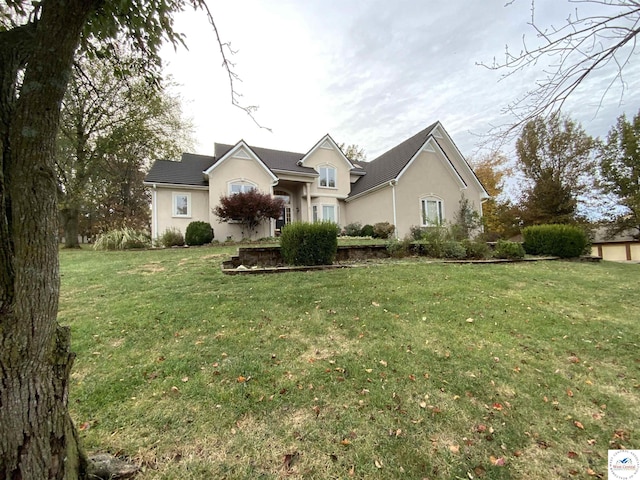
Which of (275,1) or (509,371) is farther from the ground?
(275,1)

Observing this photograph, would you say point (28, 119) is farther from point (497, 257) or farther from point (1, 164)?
point (497, 257)

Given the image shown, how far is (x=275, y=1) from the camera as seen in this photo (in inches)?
143

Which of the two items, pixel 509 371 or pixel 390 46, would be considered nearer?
pixel 509 371

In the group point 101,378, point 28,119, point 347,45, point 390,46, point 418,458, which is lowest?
point 418,458

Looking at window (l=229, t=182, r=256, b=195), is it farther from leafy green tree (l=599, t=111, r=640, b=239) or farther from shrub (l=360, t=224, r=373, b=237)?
leafy green tree (l=599, t=111, r=640, b=239)

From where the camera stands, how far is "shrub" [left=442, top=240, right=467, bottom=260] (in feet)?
31.1

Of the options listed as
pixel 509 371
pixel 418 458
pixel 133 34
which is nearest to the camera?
pixel 418 458

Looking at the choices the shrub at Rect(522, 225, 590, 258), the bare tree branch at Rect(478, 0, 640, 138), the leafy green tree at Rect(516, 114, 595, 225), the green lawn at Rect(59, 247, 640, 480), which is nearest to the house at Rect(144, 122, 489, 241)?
the shrub at Rect(522, 225, 590, 258)

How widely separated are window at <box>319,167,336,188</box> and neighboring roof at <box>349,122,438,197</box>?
1.52 m

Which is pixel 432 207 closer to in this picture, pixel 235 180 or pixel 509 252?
pixel 509 252

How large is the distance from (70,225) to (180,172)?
7339 mm

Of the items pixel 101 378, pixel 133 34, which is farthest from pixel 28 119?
pixel 101 378

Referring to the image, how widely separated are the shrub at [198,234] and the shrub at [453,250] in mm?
10647

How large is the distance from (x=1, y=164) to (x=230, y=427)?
2.16m
